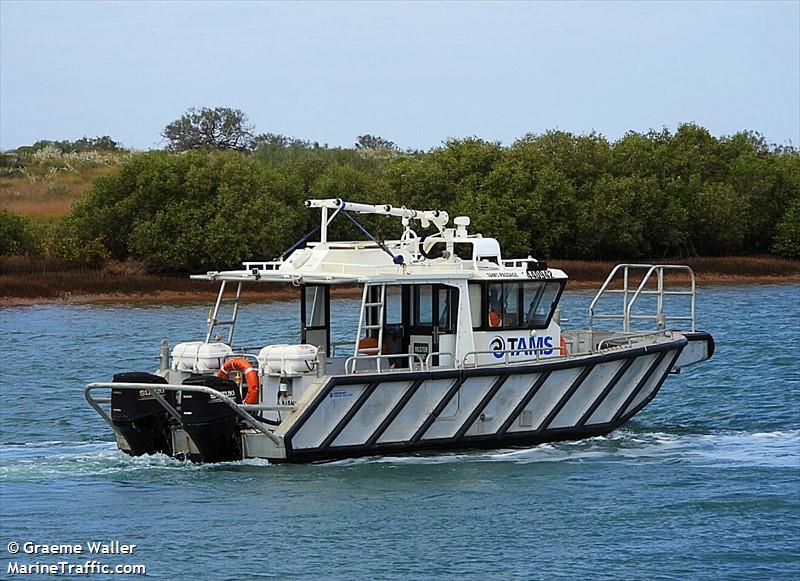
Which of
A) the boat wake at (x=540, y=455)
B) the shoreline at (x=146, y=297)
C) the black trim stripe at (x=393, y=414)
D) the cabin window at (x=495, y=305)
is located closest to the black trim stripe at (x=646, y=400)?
the boat wake at (x=540, y=455)

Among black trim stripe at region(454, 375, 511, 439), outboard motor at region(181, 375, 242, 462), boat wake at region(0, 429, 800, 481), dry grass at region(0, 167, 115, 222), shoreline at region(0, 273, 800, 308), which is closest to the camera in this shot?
outboard motor at region(181, 375, 242, 462)

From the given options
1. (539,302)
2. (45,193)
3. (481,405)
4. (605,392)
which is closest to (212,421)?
(481,405)

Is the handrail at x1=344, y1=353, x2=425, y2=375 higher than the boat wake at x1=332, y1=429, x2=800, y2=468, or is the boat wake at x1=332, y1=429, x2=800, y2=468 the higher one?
the handrail at x1=344, y1=353, x2=425, y2=375

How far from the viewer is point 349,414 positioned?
18219 millimetres

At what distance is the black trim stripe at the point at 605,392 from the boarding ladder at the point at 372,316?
2984mm

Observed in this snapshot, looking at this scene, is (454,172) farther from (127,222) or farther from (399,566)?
(399,566)

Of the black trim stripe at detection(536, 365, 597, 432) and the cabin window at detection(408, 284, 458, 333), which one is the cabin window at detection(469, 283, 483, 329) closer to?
the cabin window at detection(408, 284, 458, 333)

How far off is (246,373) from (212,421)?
1.04 metres

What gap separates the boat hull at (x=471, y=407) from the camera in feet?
59.6

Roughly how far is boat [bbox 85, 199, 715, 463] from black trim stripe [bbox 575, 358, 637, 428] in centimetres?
1

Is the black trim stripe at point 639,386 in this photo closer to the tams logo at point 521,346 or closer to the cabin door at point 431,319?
the tams logo at point 521,346

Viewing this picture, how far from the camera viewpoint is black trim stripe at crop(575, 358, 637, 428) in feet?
65.7

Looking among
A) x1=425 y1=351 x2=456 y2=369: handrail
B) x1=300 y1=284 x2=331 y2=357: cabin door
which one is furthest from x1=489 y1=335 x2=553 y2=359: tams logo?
x1=300 y1=284 x2=331 y2=357: cabin door

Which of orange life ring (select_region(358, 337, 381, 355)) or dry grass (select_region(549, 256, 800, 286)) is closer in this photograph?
orange life ring (select_region(358, 337, 381, 355))
